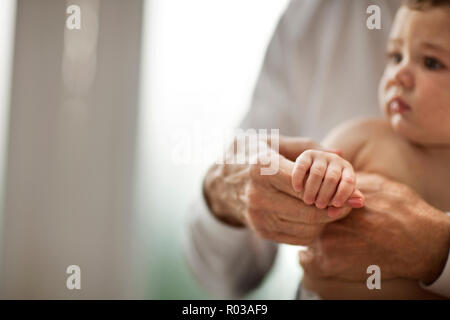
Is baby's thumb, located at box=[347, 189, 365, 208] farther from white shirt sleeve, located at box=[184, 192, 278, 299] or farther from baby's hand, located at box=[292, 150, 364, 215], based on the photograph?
white shirt sleeve, located at box=[184, 192, 278, 299]

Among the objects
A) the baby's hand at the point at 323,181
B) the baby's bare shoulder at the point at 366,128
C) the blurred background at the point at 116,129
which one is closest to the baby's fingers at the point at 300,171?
the baby's hand at the point at 323,181

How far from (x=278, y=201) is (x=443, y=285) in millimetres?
171

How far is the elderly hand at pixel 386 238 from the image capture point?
417 millimetres

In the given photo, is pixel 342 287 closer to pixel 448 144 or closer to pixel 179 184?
pixel 448 144

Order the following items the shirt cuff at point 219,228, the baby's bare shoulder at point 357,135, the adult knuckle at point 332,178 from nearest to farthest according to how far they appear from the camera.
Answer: the adult knuckle at point 332,178 < the baby's bare shoulder at point 357,135 < the shirt cuff at point 219,228

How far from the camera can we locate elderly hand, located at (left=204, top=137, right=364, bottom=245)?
→ 398mm

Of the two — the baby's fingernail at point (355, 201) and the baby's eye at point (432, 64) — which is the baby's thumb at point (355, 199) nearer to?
the baby's fingernail at point (355, 201)

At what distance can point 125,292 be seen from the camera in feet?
2.09

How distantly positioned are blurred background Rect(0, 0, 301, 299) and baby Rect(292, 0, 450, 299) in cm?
17

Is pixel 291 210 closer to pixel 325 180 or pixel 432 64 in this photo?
pixel 325 180

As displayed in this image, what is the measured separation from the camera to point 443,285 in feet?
1.35

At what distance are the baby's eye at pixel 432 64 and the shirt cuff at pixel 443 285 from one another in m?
0.14

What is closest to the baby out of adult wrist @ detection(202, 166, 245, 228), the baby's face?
the baby's face

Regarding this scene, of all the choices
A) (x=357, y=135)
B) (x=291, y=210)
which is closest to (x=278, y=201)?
(x=291, y=210)
